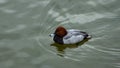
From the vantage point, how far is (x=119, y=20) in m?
13.9

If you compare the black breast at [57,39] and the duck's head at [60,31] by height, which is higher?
the duck's head at [60,31]

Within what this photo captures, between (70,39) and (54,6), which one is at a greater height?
(54,6)

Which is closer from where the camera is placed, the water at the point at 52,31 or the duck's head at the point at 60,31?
the water at the point at 52,31

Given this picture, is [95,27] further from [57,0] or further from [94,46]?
[57,0]

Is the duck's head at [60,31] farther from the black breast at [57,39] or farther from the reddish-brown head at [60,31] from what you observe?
the black breast at [57,39]

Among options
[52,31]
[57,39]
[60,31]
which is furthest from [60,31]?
[52,31]

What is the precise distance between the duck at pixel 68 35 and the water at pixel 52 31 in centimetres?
19

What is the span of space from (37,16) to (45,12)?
0.41 metres

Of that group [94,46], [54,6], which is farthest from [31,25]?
[94,46]

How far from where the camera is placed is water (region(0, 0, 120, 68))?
12.0m

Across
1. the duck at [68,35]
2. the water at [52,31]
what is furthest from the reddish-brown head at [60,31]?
the water at [52,31]

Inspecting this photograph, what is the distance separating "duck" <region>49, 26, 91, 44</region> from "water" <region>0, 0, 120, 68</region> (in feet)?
0.61

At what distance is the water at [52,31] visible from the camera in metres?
12.0

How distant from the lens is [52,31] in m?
13.5
